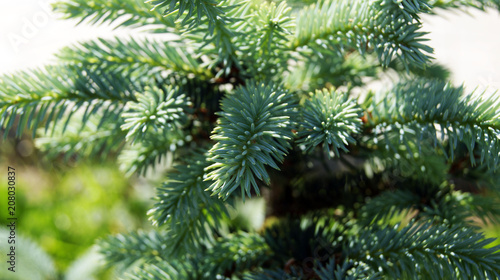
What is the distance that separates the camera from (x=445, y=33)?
0.96m

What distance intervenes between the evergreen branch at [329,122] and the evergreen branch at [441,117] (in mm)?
44

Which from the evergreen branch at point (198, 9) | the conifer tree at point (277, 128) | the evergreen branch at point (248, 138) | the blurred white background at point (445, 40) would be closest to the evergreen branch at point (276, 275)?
the conifer tree at point (277, 128)

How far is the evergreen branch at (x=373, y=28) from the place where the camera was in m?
0.30

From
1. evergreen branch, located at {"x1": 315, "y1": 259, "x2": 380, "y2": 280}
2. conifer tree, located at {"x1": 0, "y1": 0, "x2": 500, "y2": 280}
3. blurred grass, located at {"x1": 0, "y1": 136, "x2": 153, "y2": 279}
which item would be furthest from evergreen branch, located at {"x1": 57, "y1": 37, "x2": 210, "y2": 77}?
blurred grass, located at {"x1": 0, "y1": 136, "x2": 153, "y2": 279}

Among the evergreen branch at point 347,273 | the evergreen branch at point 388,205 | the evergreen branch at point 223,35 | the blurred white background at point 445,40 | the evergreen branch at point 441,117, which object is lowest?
the evergreen branch at point 347,273

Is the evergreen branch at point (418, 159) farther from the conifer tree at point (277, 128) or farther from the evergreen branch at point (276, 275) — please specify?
the evergreen branch at point (276, 275)

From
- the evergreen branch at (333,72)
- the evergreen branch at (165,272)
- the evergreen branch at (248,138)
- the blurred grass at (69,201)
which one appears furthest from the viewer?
the blurred grass at (69,201)

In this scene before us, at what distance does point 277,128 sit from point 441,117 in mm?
138

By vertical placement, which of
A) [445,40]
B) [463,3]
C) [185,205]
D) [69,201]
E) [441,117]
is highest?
[445,40]

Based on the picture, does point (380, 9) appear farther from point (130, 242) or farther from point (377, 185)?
point (130, 242)

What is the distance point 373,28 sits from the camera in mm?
323

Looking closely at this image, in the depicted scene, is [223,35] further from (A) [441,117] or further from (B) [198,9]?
(A) [441,117]

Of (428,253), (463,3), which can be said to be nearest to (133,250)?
(428,253)

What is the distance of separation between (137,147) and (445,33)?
837mm
